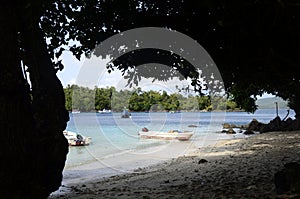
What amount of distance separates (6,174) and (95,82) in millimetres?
3834

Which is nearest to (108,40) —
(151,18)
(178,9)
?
(151,18)

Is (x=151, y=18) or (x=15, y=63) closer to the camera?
(x=15, y=63)

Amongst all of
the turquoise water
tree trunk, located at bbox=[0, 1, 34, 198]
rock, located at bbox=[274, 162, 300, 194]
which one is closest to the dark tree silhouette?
tree trunk, located at bbox=[0, 1, 34, 198]

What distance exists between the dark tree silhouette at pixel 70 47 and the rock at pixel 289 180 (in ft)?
4.81

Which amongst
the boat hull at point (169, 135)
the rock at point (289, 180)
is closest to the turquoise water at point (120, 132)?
the boat hull at point (169, 135)

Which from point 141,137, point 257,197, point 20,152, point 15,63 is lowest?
point 141,137

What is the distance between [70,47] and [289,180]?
4228 mm

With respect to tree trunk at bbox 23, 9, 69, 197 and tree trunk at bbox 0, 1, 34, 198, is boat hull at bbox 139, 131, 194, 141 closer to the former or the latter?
tree trunk at bbox 23, 9, 69, 197

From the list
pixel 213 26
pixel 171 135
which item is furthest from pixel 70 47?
pixel 171 135

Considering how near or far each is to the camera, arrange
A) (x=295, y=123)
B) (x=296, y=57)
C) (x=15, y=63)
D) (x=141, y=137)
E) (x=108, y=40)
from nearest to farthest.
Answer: (x=15, y=63)
(x=296, y=57)
(x=108, y=40)
(x=295, y=123)
(x=141, y=137)

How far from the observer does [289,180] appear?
3828 millimetres

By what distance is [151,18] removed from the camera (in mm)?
4930

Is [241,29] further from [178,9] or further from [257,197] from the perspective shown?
[257,197]

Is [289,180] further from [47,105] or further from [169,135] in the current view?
[169,135]
